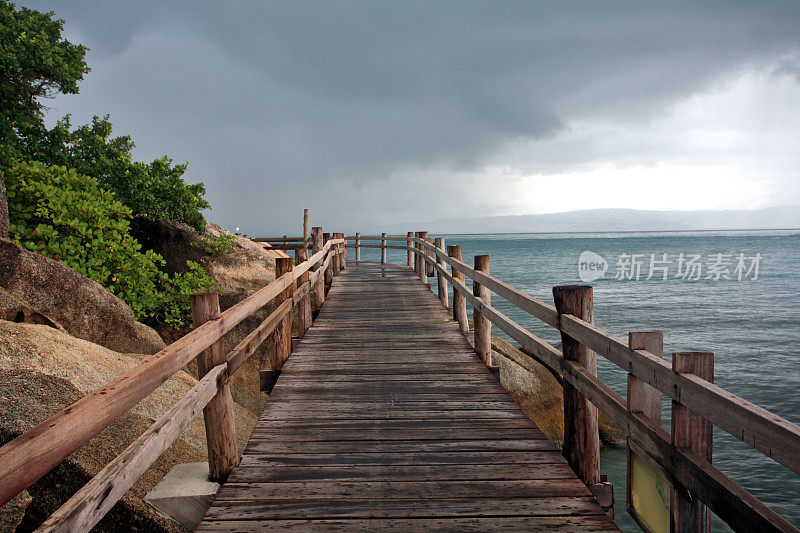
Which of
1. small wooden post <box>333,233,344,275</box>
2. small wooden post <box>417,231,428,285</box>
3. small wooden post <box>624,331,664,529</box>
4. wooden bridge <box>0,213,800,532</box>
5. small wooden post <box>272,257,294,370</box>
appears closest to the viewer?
wooden bridge <box>0,213,800,532</box>

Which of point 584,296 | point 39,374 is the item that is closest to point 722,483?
point 584,296

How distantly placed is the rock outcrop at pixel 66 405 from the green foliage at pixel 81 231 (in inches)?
154

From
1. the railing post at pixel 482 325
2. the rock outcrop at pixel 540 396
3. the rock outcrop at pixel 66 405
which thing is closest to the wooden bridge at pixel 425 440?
the railing post at pixel 482 325

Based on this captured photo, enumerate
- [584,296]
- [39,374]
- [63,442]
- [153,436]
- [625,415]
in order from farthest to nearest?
[39,374] → [584,296] → [625,415] → [153,436] → [63,442]

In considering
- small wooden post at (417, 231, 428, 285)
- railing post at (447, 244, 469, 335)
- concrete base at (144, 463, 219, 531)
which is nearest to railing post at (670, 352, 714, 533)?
Result: concrete base at (144, 463, 219, 531)

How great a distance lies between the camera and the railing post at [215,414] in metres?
3.12

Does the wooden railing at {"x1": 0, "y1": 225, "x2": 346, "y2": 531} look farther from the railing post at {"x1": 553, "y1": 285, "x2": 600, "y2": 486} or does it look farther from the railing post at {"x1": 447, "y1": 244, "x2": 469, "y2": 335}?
the railing post at {"x1": 447, "y1": 244, "x2": 469, "y2": 335}

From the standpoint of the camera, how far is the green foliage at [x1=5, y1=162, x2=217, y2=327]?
811cm

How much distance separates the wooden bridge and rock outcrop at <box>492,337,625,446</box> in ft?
16.9

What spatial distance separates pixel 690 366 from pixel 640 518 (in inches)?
42.5

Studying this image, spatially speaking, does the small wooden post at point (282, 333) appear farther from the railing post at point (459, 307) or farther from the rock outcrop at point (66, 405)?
the railing post at point (459, 307)

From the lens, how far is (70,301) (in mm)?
6758

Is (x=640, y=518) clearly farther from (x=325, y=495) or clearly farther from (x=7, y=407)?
(x=7, y=407)

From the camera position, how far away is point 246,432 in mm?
6551
